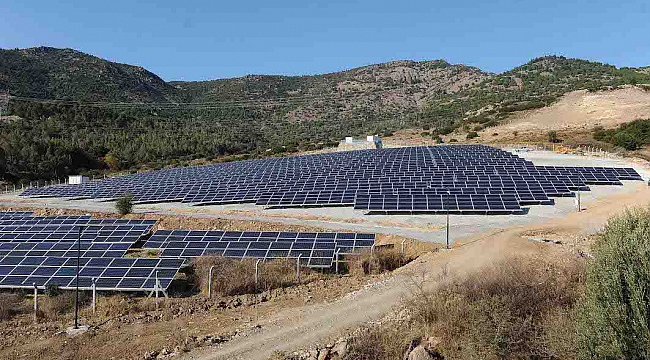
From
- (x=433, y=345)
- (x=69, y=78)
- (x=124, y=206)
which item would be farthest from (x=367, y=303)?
(x=69, y=78)

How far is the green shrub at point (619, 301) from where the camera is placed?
8492mm

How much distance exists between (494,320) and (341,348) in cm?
362

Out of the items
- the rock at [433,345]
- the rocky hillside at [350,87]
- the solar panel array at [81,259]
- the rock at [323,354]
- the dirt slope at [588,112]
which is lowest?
the solar panel array at [81,259]

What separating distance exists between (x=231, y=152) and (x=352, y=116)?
51.6 metres

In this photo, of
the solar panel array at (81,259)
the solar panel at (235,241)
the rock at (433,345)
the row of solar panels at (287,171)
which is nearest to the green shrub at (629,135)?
the row of solar panels at (287,171)

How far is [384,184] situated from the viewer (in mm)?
39656

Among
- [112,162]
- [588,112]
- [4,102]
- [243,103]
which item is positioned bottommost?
[112,162]

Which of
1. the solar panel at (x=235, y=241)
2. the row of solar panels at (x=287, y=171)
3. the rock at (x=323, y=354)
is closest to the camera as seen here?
the rock at (x=323, y=354)

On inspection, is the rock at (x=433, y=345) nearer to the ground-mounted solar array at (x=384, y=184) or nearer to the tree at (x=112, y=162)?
the ground-mounted solar array at (x=384, y=184)

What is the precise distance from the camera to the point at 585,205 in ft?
107

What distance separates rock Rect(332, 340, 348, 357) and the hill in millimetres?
69719

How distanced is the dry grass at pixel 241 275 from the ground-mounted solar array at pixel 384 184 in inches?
544

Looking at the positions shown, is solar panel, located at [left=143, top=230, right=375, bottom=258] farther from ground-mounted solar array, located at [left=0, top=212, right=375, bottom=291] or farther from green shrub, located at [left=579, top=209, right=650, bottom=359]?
green shrub, located at [left=579, top=209, right=650, bottom=359]

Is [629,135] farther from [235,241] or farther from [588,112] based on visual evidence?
[235,241]
